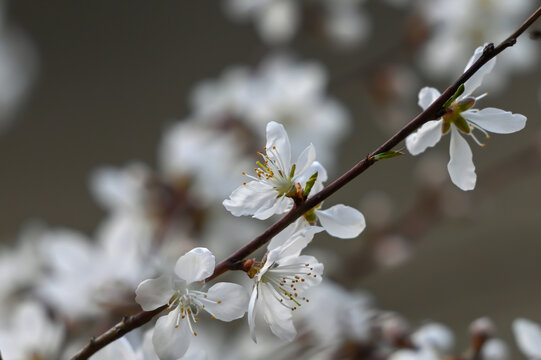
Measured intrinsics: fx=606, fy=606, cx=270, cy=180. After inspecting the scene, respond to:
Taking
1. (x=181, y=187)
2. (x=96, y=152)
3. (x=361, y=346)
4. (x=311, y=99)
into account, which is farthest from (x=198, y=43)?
(x=361, y=346)

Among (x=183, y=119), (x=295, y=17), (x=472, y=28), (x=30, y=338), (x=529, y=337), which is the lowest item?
(x=529, y=337)

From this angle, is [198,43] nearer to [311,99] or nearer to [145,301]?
[311,99]

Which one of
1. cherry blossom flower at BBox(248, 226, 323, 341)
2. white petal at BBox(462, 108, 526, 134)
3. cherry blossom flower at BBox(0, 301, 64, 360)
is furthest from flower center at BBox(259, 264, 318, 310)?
cherry blossom flower at BBox(0, 301, 64, 360)

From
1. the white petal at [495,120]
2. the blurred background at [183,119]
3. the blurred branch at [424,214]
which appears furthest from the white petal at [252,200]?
the blurred background at [183,119]

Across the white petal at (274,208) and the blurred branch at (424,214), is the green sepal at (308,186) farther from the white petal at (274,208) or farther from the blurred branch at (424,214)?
the blurred branch at (424,214)

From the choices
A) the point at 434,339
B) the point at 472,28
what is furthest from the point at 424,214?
the point at 434,339

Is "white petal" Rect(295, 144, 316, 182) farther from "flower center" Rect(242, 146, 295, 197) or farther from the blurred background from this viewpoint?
the blurred background

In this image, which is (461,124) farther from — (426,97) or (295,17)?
(295,17)
